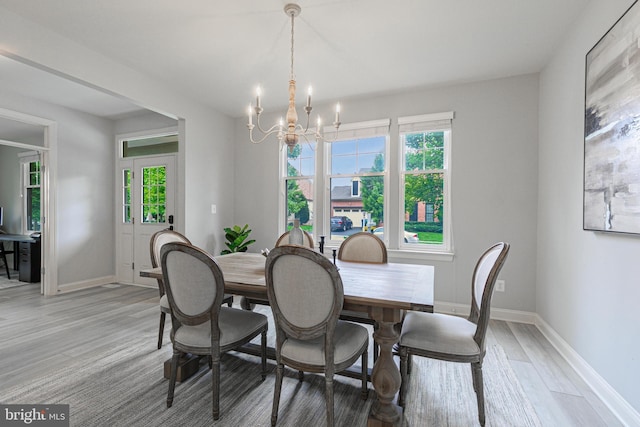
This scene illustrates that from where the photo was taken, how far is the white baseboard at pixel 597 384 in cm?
166

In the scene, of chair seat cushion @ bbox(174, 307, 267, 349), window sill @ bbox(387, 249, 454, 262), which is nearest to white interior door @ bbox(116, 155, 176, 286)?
chair seat cushion @ bbox(174, 307, 267, 349)

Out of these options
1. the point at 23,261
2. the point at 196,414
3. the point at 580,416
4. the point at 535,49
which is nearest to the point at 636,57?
the point at 535,49

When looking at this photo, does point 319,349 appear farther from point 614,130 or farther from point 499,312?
point 499,312

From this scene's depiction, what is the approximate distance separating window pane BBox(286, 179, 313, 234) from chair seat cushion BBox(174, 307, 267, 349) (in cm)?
236

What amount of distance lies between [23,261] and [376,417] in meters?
6.23

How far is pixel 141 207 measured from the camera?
480 cm

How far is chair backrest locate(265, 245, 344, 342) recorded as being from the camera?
1.43 metres

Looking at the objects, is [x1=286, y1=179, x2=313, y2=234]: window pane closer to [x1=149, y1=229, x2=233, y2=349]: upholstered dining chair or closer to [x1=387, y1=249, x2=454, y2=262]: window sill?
[x1=387, y1=249, x2=454, y2=262]: window sill

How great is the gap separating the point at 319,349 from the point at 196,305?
734 millimetres

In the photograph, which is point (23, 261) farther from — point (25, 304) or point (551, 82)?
point (551, 82)

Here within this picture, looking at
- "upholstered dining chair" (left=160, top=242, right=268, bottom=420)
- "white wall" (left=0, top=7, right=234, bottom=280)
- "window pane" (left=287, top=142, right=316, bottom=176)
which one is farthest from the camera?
"window pane" (left=287, top=142, right=316, bottom=176)

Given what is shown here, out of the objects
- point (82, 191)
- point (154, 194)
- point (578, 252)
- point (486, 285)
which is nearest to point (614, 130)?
point (578, 252)

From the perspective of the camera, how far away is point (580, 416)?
5.70 feet

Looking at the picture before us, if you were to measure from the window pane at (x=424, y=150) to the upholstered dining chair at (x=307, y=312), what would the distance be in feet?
8.78
